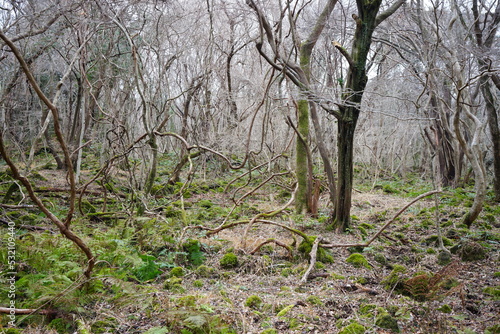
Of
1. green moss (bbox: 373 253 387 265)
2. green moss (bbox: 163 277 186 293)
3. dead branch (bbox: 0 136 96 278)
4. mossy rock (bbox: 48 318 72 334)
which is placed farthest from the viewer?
green moss (bbox: 373 253 387 265)

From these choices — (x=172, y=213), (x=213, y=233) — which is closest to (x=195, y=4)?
(x=172, y=213)

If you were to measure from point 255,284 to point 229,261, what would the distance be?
55 centimetres

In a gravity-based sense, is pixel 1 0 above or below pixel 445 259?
above

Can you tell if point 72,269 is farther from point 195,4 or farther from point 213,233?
point 195,4

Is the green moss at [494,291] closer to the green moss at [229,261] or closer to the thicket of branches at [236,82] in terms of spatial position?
the thicket of branches at [236,82]

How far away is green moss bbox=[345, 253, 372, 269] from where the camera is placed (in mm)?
4137

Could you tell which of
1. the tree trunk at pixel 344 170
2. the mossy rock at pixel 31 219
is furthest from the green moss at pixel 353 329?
the mossy rock at pixel 31 219

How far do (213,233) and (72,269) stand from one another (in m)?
2.08

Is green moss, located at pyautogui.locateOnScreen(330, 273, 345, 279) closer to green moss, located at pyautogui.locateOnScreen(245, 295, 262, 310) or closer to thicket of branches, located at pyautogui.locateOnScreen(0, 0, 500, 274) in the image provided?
green moss, located at pyautogui.locateOnScreen(245, 295, 262, 310)

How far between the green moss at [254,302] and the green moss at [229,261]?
999 millimetres

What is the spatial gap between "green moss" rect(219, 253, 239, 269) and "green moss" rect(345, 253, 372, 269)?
1.40 metres

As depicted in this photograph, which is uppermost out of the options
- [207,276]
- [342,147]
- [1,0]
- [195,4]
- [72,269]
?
[195,4]

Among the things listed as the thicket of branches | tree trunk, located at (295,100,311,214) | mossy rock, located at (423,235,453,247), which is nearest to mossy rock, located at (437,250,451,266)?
mossy rock, located at (423,235,453,247)

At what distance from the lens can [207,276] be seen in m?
3.67
